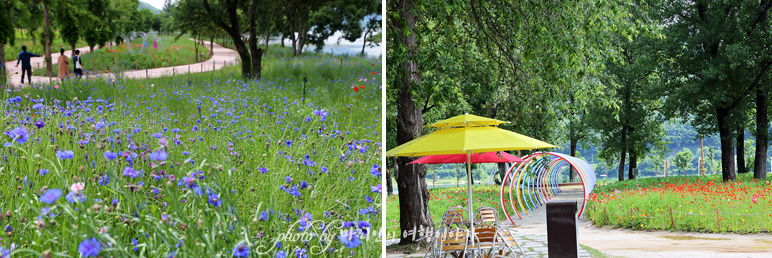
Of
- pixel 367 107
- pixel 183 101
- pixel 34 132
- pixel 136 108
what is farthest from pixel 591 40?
A: pixel 34 132

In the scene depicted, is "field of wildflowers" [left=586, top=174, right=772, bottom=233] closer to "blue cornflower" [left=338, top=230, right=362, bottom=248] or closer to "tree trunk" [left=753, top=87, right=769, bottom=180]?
"tree trunk" [left=753, top=87, right=769, bottom=180]

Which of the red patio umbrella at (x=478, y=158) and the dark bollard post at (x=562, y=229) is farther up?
the red patio umbrella at (x=478, y=158)

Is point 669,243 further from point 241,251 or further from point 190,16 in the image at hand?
point 241,251

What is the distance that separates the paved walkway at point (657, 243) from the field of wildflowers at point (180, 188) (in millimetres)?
5044

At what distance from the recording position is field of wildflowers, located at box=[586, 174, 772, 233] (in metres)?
10.7

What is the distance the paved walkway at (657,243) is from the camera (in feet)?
26.9

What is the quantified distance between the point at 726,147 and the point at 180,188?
20020 millimetres

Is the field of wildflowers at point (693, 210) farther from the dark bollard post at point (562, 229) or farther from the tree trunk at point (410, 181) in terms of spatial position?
the dark bollard post at point (562, 229)

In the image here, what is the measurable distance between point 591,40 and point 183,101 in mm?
4691

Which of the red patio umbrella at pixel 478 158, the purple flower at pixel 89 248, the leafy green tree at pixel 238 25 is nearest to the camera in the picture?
the purple flower at pixel 89 248

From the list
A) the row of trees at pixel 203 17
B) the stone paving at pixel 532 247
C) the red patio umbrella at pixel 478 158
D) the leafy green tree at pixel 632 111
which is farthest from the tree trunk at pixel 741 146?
the red patio umbrella at pixel 478 158

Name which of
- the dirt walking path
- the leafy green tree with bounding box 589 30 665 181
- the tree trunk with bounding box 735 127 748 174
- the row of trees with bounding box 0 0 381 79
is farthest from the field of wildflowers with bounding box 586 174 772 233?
the row of trees with bounding box 0 0 381 79

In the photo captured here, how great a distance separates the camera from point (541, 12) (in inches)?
247

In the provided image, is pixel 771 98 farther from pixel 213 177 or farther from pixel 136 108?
pixel 213 177
